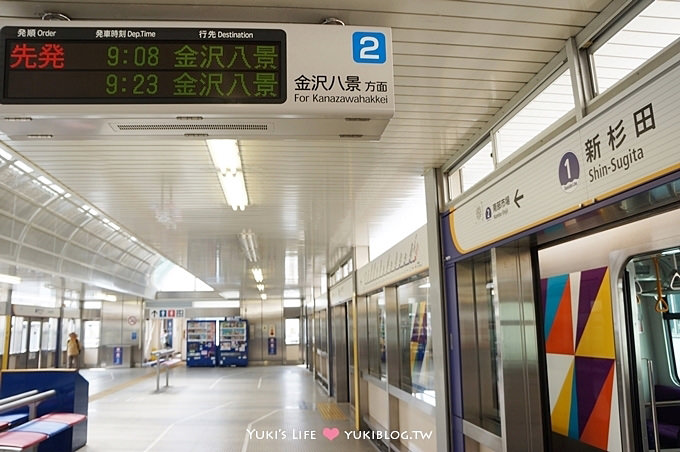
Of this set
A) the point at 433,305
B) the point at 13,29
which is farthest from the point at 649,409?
the point at 13,29

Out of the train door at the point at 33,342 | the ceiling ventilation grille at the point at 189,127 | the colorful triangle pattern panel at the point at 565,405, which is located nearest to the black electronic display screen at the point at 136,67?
the ceiling ventilation grille at the point at 189,127

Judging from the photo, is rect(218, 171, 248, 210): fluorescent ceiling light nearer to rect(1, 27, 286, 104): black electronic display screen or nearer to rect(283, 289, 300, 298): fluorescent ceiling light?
rect(1, 27, 286, 104): black electronic display screen

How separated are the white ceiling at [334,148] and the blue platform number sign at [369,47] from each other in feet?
0.61

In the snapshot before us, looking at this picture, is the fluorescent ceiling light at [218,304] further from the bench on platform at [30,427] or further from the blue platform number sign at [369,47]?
the blue platform number sign at [369,47]

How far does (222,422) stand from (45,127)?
27.5ft

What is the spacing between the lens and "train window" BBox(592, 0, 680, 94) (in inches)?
94.1

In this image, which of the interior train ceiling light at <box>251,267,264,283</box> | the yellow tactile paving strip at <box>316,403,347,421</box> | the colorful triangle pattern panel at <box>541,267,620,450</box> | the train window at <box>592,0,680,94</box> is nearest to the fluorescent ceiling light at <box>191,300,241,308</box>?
the interior train ceiling light at <box>251,267,264,283</box>

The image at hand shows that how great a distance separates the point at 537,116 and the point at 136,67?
2.52 metres

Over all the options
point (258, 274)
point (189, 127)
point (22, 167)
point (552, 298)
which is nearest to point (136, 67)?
point (189, 127)

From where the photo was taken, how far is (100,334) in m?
22.8

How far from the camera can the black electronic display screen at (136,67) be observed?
226 cm

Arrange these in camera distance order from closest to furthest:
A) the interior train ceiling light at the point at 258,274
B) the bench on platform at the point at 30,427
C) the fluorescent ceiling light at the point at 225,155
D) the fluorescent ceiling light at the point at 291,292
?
the fluorescent ceiling light at the point at 225,155 < the bench on platform at the point at 30,427 < the interior train ceiling light at the point at 258,274 < the fluorescent ceiling light at the point at 291,292

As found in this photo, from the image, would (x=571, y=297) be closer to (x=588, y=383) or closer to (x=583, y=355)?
(x=583, y=355)

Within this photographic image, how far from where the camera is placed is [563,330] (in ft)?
13.8
